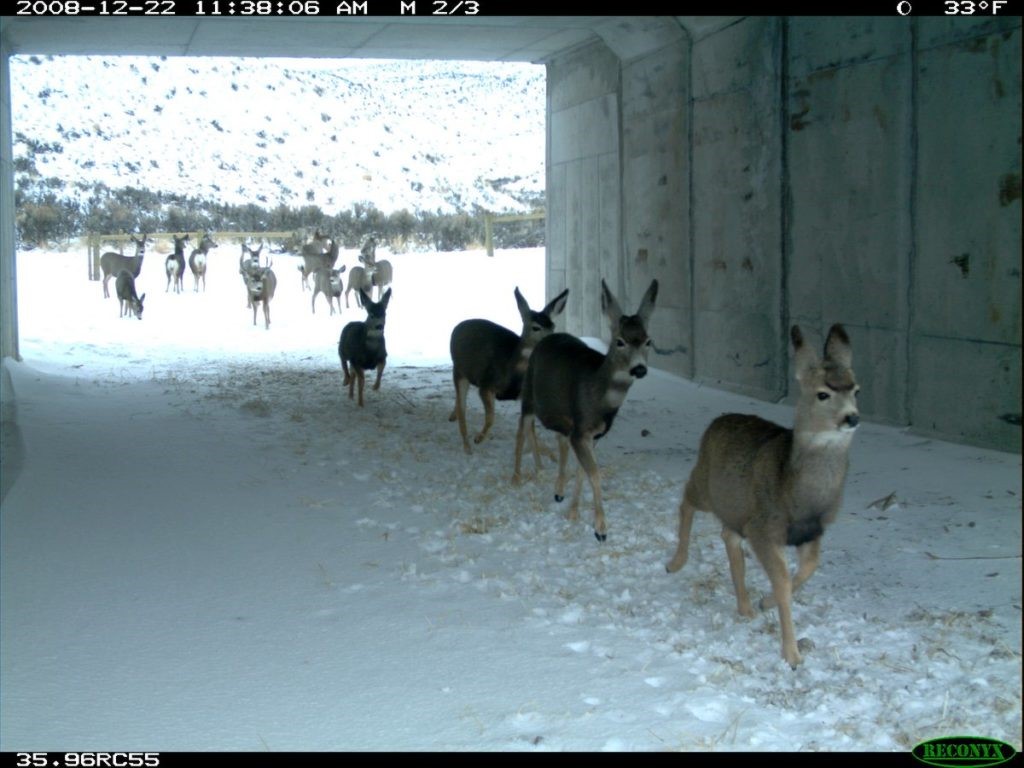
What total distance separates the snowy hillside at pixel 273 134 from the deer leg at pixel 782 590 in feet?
160

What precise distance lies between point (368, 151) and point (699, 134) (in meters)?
Result: 51.6

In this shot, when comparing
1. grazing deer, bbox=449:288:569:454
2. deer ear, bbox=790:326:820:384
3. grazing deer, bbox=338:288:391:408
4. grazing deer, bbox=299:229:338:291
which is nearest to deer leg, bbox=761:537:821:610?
deer ear, bbox=790:326:820:384

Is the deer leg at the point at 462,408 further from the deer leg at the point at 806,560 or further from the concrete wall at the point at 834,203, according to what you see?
the deer leg at the point at 806,560

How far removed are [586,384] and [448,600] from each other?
2.20 metres

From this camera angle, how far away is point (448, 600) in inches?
239

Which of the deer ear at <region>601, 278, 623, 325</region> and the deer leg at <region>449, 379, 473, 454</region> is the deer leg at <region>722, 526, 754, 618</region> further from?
the deer leg at <region>449, 379, 473, 454</region>

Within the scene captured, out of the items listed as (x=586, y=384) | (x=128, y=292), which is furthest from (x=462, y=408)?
(x=128, y=292)

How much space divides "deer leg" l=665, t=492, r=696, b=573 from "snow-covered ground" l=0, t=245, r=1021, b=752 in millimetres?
91

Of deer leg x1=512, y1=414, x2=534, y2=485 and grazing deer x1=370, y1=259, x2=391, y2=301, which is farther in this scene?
grazing deer x1=370, y1=259, x2=391, y2=301

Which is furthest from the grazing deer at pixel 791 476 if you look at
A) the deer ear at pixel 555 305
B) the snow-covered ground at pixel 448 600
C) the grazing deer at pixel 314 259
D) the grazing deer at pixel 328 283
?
the grazing deer at pixel 314 259

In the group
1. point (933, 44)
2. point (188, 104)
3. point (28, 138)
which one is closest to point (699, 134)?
point (933, 44)

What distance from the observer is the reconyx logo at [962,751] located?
4121 millimetres

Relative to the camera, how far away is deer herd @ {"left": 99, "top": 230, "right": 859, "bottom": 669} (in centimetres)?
516

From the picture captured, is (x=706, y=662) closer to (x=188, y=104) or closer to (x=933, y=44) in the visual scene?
(x=933, y=44)
